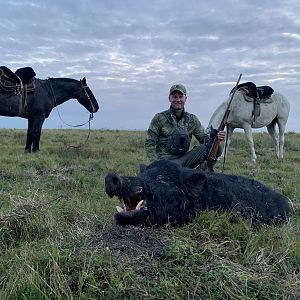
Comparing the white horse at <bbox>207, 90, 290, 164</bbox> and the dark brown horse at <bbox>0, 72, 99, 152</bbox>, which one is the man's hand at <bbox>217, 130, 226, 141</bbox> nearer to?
the white horse at <bbox>207, 90, 290, 164</bbox>

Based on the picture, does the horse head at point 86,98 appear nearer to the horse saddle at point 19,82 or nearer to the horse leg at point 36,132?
the horse leg at point 36,132

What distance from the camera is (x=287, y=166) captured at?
1150 cm

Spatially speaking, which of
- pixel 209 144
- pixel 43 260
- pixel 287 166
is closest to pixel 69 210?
pixel 43 260

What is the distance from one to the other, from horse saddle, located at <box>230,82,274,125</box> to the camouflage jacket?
6.06 metres

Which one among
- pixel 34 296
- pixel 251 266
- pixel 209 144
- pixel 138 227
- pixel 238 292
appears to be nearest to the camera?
pixel 34 296

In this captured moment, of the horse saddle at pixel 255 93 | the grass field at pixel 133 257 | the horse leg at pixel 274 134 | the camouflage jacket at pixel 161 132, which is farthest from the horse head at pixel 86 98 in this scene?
the grass field at pixel 133 257

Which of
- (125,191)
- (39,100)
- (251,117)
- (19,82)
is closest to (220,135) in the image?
(125,191)

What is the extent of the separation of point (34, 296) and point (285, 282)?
179 centimetres

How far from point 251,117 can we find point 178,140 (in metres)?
6.75

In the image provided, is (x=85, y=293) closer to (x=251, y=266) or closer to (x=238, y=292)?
(x=238, y=292)

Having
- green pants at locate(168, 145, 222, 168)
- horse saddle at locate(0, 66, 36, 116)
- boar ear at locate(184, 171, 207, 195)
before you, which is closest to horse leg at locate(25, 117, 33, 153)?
horse saddle at locate(0, 66, 36, 116)

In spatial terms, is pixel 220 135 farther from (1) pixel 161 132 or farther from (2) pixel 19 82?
(2) pixel 19 82

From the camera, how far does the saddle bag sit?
7.29 meters

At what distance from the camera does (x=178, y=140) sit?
23.9 feet
